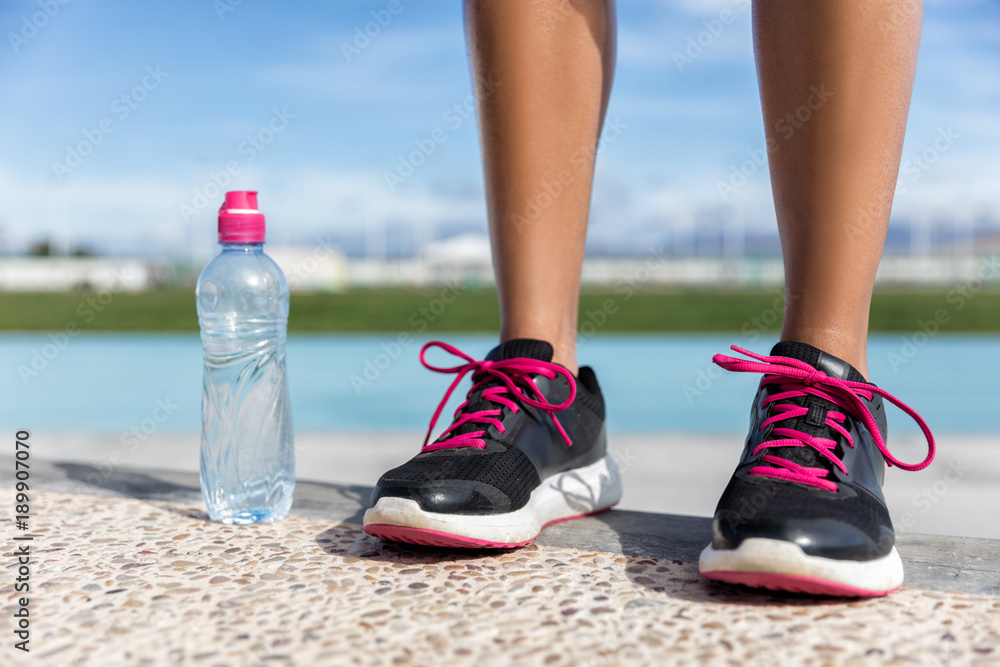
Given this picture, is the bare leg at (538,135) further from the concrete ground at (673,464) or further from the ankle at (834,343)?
the concrete ground at (673,464)

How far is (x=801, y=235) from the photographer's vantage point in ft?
3.34

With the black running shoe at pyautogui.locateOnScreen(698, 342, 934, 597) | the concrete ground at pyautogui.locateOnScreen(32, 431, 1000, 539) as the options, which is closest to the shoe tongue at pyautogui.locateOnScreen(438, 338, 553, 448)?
the black running shoe at pyautogui.locateOnScreen(698, 342, 934, 597)

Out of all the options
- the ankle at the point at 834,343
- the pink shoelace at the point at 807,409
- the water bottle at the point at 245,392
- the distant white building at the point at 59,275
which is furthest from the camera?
the distant white building at the point at 59,275

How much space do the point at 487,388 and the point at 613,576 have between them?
Result: 1.09 feet

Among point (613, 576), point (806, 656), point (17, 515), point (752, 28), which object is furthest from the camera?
point (17, 515)

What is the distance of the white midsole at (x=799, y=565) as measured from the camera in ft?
2.55

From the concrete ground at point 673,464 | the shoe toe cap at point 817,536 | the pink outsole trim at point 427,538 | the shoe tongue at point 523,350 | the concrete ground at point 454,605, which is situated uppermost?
the shoe tongue at point 523,350

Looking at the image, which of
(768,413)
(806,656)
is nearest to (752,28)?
(768,413)

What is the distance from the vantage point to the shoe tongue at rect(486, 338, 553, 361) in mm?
1139

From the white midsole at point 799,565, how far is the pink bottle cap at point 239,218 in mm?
822

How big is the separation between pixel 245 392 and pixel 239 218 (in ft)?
1.01

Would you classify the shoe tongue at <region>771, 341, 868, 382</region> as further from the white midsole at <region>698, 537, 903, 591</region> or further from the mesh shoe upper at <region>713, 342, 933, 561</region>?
the white midsole at <region>698, 537, 903, 591</region>

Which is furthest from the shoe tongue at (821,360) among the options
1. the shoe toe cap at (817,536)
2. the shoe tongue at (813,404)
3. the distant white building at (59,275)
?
the distant white building at (59,275)

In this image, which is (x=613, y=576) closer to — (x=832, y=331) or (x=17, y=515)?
(x=832, y=331)
